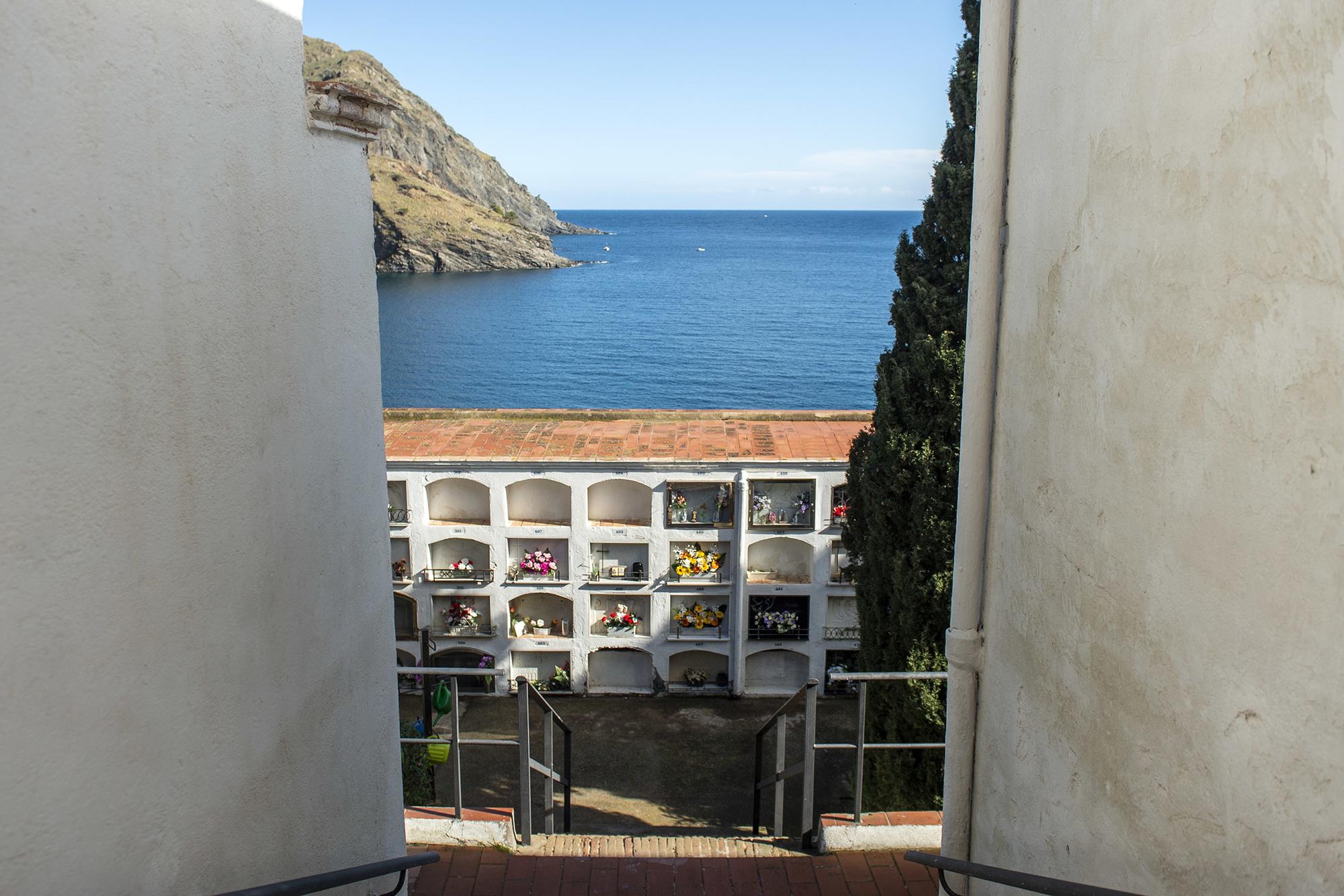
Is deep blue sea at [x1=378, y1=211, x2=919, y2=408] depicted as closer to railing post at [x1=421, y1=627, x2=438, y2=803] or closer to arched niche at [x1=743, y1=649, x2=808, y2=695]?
arched niche at [x1=743, y1=649, x2=808, y2=695]

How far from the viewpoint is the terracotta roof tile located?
1370 centimetres

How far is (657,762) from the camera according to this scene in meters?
12.4

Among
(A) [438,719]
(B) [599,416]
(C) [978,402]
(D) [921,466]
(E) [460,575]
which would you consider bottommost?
(A) [438,719]

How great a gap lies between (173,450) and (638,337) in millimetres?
52961

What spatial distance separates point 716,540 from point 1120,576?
1166 cm

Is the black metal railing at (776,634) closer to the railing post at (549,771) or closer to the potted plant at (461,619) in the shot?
the potted plant at (461,619)

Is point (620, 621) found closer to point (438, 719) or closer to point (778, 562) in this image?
point (778, 562)

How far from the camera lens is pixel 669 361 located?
159 ft

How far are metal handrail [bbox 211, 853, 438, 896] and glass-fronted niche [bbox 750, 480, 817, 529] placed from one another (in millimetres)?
10563

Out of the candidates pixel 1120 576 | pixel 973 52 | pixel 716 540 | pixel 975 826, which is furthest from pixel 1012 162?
pixel 716 540

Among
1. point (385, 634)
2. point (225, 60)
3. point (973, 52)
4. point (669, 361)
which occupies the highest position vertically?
point (973, 52)

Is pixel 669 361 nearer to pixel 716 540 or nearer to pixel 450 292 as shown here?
pixel 450 292

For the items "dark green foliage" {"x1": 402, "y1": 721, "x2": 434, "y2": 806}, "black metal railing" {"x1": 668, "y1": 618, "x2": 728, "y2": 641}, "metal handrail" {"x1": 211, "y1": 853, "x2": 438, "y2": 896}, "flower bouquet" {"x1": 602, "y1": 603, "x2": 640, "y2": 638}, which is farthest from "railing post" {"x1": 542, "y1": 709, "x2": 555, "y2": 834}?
"black metal railing" {"x1": 668, "y1": 618, "x2": 728, "y2": 641}

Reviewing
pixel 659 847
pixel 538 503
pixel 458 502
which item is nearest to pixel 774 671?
pixel 538 503
